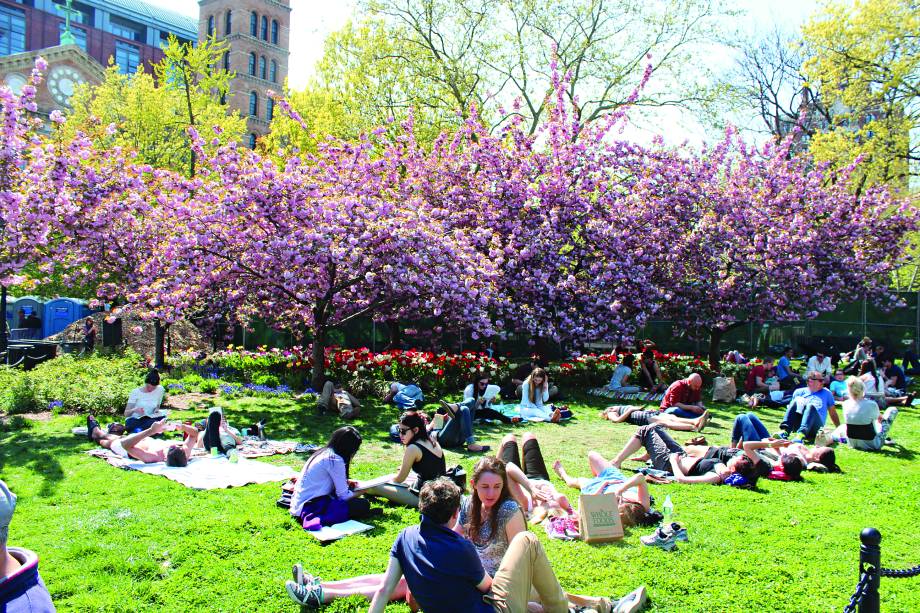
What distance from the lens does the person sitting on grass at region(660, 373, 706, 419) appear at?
1384 centimetres

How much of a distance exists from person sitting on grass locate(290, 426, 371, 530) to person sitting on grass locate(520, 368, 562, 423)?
732 centimetres

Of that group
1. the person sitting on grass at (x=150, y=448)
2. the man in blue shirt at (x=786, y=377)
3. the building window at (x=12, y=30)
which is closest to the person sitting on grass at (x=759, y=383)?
the man in blue shirt at (x=786, y=377)

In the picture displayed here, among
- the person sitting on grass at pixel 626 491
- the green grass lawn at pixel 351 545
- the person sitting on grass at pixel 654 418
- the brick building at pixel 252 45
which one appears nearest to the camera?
the green grass lawn at pixel 351 545

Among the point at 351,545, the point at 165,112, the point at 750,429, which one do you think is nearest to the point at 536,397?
the point at 750,429

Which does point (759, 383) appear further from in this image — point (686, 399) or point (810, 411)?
point (810, 411)

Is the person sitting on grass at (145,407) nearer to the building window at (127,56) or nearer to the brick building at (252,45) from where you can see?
the brick building at (252,45)

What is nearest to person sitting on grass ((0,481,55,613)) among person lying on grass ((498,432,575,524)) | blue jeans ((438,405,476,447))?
person lying on grass ((498,432,575,524))

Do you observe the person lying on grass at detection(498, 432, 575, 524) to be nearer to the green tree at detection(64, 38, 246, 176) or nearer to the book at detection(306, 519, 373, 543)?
the book at detection(306, 519, 373, 543)

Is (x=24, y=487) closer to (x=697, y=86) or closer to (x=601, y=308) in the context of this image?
(x=601, y=308)

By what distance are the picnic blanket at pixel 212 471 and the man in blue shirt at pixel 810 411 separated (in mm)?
8248

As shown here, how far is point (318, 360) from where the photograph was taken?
1659cm

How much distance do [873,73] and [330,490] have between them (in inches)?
1085

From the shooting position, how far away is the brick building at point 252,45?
69.0 meters

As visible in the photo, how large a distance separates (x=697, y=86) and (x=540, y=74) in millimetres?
7292
